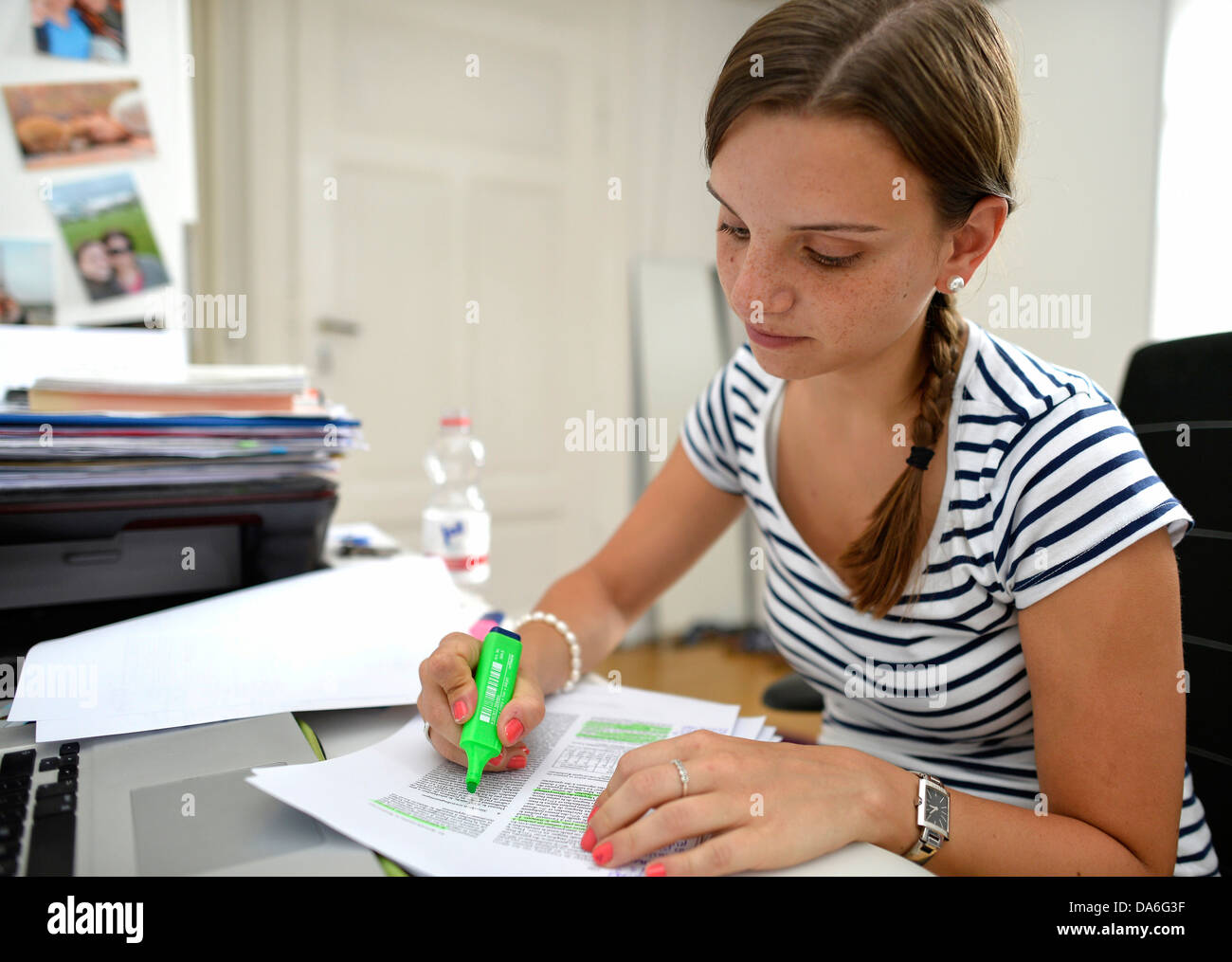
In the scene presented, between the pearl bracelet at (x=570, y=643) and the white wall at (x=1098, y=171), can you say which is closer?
the pearl bracelet at (x=570, y=643)

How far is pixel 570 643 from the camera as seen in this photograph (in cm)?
74

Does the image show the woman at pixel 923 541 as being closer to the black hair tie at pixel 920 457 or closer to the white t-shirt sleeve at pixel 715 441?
the black hair tie at pixel 920 457

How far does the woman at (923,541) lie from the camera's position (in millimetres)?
485

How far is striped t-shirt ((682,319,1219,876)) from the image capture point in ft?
1.95

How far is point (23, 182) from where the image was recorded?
115cm

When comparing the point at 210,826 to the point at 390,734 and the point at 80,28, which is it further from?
the point at 80,28

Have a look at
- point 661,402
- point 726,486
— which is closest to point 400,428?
point 661,402

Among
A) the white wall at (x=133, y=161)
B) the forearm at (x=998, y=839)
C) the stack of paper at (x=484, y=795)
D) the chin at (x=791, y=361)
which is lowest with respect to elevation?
the forearm at (x=998, y=839)

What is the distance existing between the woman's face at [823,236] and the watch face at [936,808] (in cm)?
31

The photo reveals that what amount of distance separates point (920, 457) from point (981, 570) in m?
0.11

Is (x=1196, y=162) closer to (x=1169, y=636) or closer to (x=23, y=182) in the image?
(x=1169, y=636)

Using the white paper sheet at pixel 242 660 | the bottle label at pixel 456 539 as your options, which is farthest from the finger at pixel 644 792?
the bottle label at pixel 456 539
